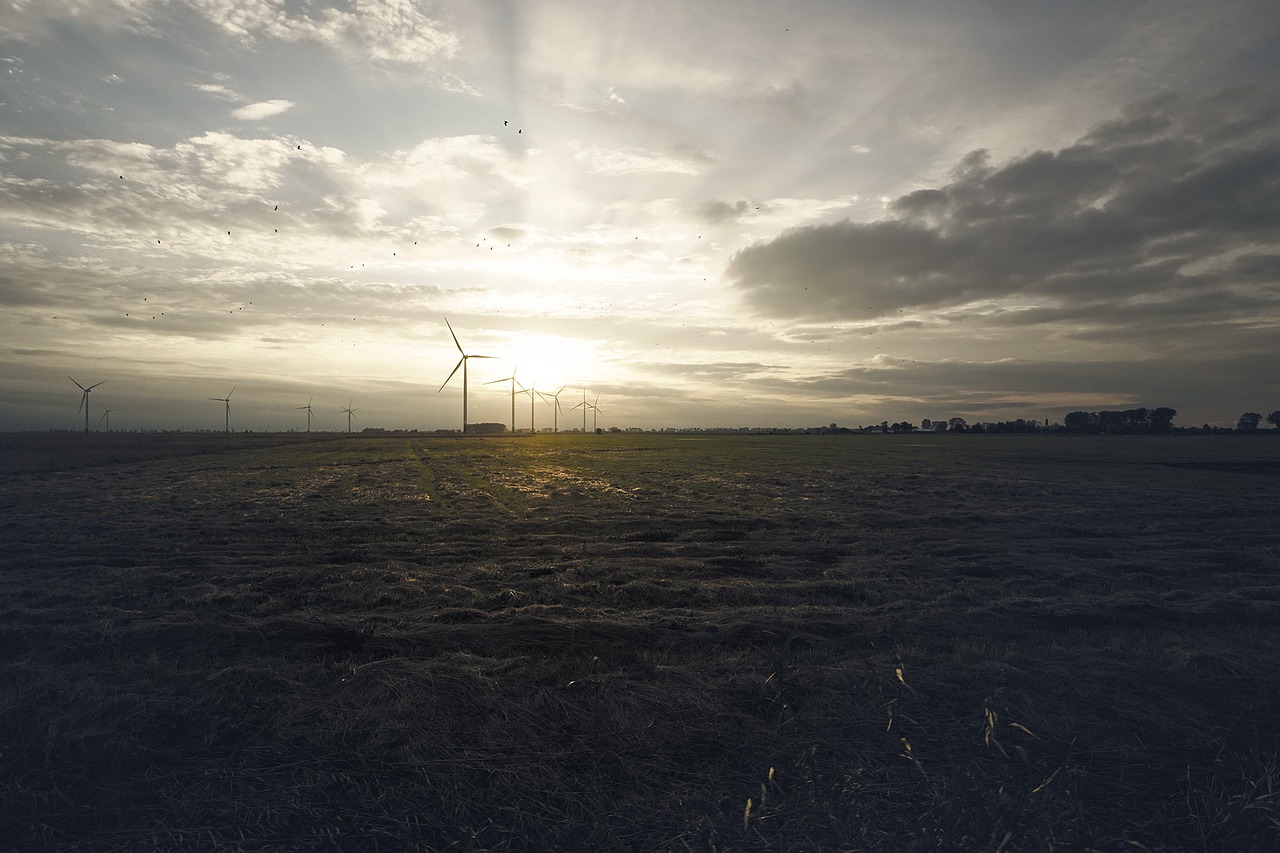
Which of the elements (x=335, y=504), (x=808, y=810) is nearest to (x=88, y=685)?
(x=808, y=810)

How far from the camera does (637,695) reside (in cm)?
730

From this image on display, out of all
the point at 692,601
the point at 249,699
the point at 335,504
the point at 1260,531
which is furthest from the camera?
the point at 335,504

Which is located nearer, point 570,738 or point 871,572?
point 570,738

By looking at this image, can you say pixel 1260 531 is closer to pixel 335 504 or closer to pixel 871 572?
pixel 871 572

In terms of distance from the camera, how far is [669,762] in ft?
19.8

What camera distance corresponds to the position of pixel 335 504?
89.4 feet

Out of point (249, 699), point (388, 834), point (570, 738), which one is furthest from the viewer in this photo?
point (249, 699)

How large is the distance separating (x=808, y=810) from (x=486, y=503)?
24.4m

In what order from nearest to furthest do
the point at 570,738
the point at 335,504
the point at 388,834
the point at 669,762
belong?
the point at 388,834, the point at 669,762, the point at 570,738, the point at 335,504

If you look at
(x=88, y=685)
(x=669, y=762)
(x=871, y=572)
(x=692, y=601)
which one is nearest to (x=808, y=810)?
(x=669, y=762)

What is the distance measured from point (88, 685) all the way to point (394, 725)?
394 cm

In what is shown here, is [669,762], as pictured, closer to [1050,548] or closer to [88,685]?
[88,685]

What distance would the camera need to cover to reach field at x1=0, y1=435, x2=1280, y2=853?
521 centimetres

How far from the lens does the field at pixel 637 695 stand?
5.21 meters
